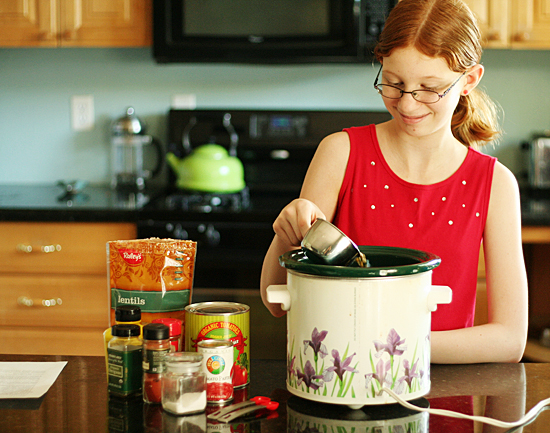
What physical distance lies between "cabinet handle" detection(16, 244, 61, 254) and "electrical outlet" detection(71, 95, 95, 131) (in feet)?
2.50

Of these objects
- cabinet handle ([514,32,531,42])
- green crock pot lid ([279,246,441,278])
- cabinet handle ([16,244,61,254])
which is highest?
cabinet handle ([514,32,531,42])

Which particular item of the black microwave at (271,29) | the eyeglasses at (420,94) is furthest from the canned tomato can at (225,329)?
the black microwave at (271,29)

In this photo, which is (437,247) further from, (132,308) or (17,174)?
(17,174)

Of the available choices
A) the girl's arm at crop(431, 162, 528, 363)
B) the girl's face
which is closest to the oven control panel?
the girl's arm at crop(431, 162, 528, 363)

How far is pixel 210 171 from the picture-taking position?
2357 millimetres

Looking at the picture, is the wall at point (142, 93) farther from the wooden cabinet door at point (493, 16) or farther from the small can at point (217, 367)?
the small can at point (217, 367)

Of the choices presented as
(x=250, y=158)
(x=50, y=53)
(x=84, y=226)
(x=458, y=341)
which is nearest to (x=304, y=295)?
(x=458, y=341)

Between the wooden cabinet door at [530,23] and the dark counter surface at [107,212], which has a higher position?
the wooden cabinet door at [530,23]

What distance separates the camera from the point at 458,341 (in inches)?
36.6

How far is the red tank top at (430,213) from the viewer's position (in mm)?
1180

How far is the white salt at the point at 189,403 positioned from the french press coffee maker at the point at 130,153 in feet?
6.42

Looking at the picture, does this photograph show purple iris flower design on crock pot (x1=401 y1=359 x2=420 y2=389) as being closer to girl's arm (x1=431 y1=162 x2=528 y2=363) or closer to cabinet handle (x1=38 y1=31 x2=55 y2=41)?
girl's arm (x1=431 y1=162 x2=528 y2=363)

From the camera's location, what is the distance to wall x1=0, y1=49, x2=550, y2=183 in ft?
8.76

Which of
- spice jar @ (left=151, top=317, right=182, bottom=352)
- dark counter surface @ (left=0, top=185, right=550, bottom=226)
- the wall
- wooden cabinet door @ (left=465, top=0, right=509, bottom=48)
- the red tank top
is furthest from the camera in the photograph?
the wall
